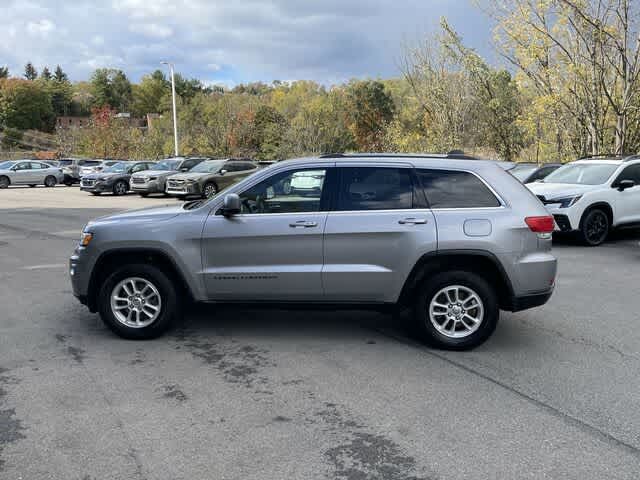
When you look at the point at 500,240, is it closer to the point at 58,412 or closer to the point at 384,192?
the point at 384,192

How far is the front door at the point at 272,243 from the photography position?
5621mm

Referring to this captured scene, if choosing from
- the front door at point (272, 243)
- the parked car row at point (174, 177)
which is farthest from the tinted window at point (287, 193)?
the parked car row at point (174, 177)

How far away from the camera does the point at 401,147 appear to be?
37.2m

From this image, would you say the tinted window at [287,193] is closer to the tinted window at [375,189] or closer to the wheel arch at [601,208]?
the tinted window at [375,189]

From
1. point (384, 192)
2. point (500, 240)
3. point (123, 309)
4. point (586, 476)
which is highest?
point (384, 192)

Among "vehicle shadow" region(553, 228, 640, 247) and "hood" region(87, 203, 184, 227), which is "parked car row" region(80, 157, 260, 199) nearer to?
"vehicle shadow" region(553, 228, 640, 247)

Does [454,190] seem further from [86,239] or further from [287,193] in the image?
[86,239]

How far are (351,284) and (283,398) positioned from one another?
1.45m

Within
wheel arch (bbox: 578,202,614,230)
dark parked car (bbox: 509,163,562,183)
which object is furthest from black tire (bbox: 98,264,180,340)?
dark parked car (bbox: 509,163,562,183)

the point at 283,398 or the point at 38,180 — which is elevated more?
the point at 38,180

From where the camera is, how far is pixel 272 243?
5.64m

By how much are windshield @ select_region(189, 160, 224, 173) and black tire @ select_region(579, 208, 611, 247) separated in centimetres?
1633

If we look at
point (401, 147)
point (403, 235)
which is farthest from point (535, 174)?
point (401, 147)

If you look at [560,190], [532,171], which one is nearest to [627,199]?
[560,190]
